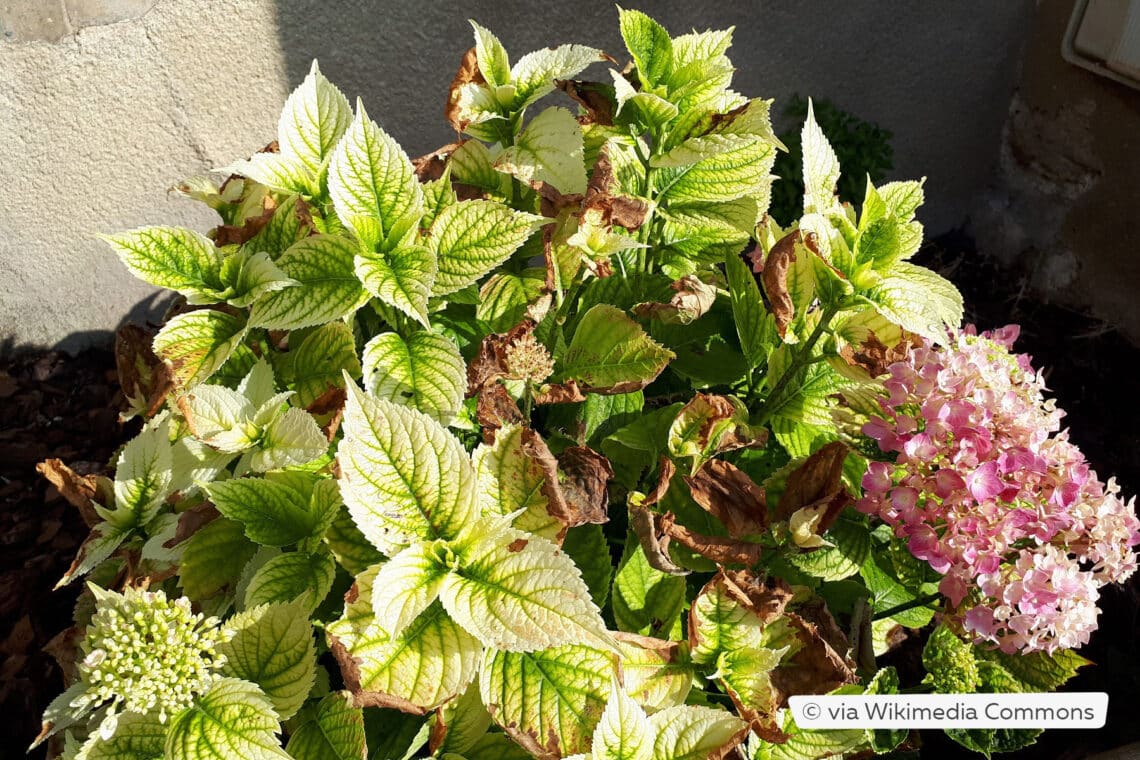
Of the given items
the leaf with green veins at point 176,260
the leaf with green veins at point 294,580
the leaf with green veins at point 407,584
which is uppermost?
the leaf with green veins at point 176,260

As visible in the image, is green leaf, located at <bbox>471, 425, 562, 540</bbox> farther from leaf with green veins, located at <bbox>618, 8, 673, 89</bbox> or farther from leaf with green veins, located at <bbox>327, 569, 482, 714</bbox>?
leaf with green veins, located at <bbox>618, 8, 673, 89</bbox>

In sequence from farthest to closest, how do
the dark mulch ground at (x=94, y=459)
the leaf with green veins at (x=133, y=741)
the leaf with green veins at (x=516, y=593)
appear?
the dark mulch ground at (x=94, y=459) → the leaf with green veins at (x=133, y=741) → the leaf with green veins at (x=516, y=593)

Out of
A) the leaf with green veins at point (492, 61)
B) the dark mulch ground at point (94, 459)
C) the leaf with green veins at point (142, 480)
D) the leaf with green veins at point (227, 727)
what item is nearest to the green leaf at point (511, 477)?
the leaf with green veins at point (227, 727)

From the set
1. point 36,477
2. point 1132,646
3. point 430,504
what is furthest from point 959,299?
point 36,477

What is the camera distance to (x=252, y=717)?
0.99 meters

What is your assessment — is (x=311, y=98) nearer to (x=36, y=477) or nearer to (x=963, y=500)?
(x=963, y=500)

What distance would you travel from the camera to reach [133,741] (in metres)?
1.04

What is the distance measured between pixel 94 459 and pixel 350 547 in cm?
138

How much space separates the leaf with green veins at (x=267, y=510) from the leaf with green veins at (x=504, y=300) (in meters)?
0.35

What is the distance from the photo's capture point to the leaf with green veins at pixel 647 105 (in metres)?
1.21

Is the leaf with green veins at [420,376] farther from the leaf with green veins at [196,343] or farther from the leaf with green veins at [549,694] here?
the leaf with green veins at [549,694]

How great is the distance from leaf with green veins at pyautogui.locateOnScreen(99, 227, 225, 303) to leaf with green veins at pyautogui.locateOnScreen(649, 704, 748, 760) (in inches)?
31.3

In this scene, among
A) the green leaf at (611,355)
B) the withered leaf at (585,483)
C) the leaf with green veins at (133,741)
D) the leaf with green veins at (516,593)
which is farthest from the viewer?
the green leaf at (611,355)

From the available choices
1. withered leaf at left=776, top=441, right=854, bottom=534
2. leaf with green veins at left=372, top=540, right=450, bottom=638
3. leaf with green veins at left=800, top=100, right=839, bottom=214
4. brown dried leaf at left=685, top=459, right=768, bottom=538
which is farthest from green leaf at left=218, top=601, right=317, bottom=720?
leaf with green veins at left=800, top=100, right=839, bottom=214
